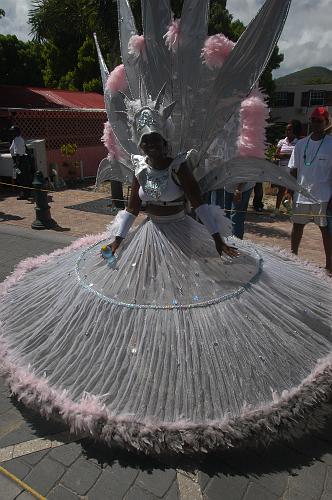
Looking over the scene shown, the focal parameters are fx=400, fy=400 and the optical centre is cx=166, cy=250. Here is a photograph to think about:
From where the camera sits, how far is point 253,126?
15.2 ft

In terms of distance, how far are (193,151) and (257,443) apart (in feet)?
6.09

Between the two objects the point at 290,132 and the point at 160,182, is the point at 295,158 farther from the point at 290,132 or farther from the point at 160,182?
the point at 290,132

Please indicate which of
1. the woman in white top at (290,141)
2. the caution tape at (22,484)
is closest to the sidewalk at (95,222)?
the woman in white top at (290,141)

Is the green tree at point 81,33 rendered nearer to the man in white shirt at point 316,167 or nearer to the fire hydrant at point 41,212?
the fire hydrant at point 41,212

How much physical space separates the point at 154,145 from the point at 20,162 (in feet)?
33.4

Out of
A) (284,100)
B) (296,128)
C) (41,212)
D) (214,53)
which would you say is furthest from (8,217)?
(284,100)

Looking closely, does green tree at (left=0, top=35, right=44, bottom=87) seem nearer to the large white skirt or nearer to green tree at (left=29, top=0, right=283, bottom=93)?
green tree at (left=29, top=0, right=283, bottom=93)

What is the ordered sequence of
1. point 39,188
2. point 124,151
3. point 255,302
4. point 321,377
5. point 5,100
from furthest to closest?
point 5,100 → point 39,188 → point 124,151 → point 255,302 → point 321,377

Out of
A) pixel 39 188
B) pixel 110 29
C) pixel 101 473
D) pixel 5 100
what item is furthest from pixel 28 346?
pixel 5 100

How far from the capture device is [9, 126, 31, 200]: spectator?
11.4m

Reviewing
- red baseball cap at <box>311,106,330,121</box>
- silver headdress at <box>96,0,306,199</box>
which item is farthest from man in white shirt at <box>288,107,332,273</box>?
silver headdress at <box>96,0,306,199</box>

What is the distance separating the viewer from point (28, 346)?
2707 mm

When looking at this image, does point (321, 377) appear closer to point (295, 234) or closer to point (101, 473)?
point (101, 473)

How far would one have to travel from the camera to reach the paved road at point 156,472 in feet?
7.02
